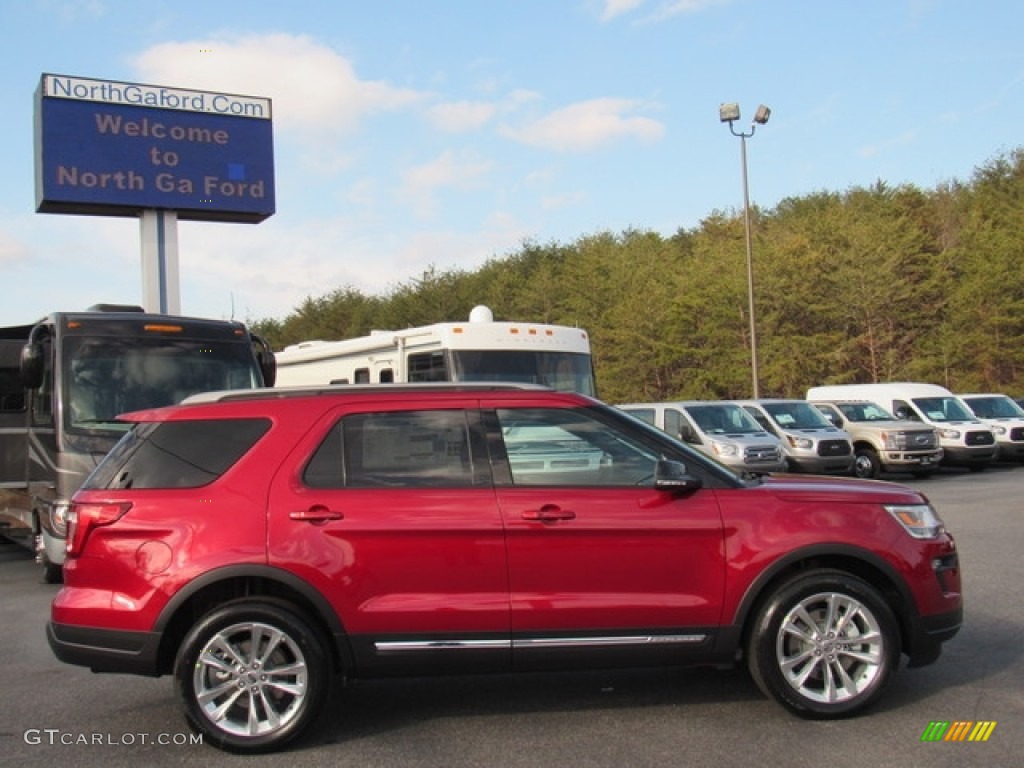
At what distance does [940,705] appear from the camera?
5.26m

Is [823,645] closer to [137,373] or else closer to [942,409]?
[137,373]

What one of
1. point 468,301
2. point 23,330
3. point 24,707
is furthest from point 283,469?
point 468,301

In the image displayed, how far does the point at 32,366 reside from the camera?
9.61 meters

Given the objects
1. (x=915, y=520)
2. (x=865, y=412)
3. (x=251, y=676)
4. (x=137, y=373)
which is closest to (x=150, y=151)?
(x=137, y=373)

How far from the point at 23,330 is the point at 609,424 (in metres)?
10.1

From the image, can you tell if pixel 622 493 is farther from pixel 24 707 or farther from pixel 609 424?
pixel 24 707

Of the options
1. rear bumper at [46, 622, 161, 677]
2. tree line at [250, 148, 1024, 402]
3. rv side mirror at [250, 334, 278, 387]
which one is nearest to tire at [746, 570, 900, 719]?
rear bumper at [46, 622, 161, 677]

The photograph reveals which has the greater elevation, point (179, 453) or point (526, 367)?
point (526, 367)

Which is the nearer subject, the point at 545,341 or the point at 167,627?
the point at 167,627

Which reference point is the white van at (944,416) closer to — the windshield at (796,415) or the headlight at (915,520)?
the windshield at (796,415)

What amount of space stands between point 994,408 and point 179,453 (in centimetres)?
2417

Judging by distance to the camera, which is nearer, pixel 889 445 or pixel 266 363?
pixel 266 363

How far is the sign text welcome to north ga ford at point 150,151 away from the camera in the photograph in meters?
21.6

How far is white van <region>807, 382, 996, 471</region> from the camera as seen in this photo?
22312 mm
